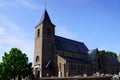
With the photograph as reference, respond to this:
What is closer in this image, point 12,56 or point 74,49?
point 12,56

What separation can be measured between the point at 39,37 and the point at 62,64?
Result: 951 centimetres

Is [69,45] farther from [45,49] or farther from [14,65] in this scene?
[14,65]

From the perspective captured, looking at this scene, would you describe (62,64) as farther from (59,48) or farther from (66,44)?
(66,44)

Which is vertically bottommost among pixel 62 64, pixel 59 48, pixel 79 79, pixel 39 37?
pixel 79 79

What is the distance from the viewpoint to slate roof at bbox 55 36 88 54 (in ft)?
160

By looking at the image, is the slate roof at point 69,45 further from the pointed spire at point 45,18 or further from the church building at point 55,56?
the pointed spire at point 45,18

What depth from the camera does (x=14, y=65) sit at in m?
40.4

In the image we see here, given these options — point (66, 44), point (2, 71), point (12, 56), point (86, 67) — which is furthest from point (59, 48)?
point (2, 71)

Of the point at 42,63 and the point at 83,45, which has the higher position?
the point at 83,45

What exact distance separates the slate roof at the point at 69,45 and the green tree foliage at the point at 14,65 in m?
9.72

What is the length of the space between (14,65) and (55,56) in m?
10.7

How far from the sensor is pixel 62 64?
43438 millimetres

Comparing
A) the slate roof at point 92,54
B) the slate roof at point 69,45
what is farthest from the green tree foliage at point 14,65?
the slate roof at point 92,54

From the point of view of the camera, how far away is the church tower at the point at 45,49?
44219 millimetres
